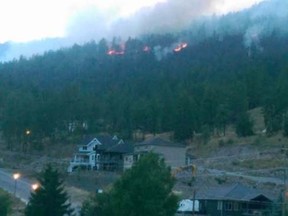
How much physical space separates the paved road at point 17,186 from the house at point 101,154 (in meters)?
9.84

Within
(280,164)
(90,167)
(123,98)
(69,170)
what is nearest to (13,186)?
(69,170)

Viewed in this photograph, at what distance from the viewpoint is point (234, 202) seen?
4975 cm

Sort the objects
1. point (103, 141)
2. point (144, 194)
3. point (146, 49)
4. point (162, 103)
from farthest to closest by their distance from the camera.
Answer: point (146, 49)
point (162, 103)
point (103, 141)
point (144, 194)

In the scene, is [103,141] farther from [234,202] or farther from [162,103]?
[234,202]

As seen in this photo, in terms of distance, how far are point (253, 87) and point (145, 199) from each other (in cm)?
5641

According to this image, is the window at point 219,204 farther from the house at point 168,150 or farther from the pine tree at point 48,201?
the house at point 168,150

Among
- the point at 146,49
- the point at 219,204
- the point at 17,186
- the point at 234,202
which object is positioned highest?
the point at 146,49

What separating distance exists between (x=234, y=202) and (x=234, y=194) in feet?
2.06

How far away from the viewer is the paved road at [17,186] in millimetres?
59281

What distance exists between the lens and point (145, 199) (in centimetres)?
3916

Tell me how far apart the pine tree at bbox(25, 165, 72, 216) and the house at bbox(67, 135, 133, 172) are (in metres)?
34.3

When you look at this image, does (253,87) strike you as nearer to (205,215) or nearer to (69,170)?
(69,170)

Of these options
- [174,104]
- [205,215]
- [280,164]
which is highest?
[174,104]

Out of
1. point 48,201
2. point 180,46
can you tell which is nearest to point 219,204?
point 48,201
